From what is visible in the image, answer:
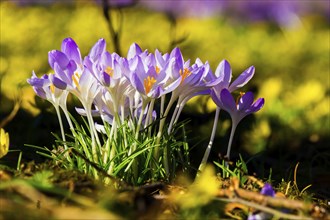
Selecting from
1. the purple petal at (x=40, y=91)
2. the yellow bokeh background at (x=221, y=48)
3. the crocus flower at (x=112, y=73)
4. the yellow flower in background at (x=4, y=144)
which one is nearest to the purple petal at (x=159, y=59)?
the crocus flower at (x=112, y=73)

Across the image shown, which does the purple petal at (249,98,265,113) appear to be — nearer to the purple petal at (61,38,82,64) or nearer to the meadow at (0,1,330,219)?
the meadow at (0,1,330,219)

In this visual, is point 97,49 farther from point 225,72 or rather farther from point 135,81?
point 225,72

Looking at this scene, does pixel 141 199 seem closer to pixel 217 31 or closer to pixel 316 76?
pixel 316 76

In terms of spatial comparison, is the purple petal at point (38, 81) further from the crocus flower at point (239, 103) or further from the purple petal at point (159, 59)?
the crocus flower at point (239, 103)

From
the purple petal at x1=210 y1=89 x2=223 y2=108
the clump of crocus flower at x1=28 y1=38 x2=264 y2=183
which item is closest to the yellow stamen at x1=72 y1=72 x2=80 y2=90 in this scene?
the clump of crocus flower at x1=28 y1=38 x2=264 y2=183

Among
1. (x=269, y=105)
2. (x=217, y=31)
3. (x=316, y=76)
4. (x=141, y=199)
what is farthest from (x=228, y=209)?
(x=217, y=31)

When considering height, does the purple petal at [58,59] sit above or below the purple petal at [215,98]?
above
